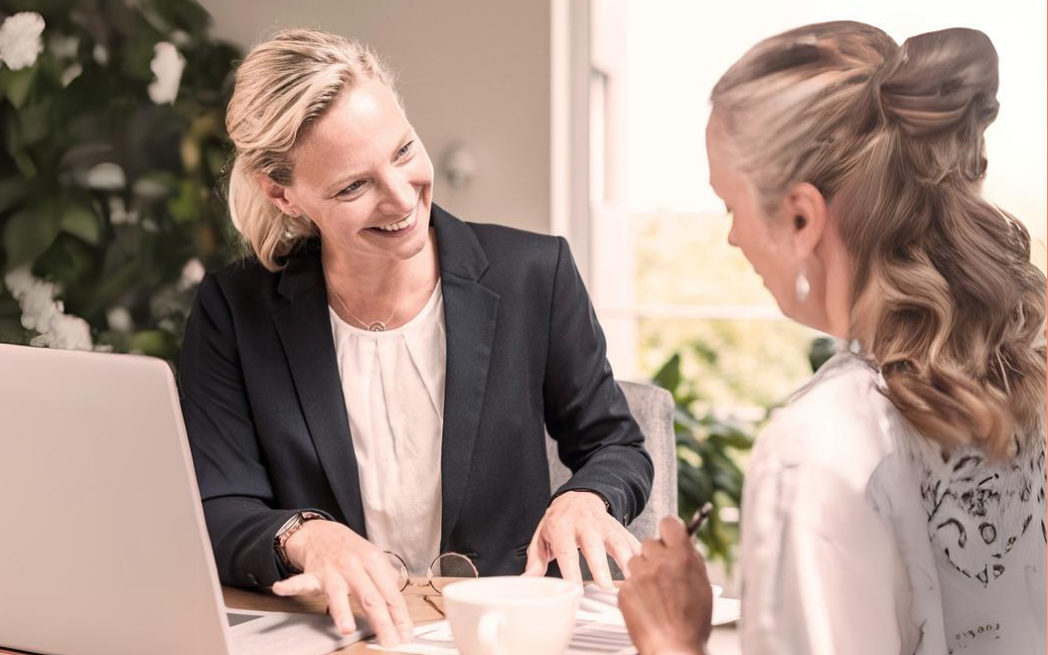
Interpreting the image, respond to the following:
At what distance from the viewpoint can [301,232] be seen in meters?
1.86

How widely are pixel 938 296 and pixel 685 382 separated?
2.99 m

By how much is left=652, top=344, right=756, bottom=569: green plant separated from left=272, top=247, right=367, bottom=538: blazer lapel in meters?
2.00

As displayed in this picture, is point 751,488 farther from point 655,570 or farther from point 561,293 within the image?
point 561,293

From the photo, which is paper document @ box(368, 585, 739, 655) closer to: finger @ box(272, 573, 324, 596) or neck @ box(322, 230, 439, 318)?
finger @ box(272, 573, 324, 596)

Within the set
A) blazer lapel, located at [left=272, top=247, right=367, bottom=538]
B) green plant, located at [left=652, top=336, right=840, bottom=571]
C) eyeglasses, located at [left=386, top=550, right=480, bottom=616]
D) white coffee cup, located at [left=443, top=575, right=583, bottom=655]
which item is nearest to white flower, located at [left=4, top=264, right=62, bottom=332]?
blazer lapel, located at [left=272, top=247, right=367, bottom=538]

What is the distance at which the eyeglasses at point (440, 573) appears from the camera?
1.42 m

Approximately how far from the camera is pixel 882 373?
88 centimetres

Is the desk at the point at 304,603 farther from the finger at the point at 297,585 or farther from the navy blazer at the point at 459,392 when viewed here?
the navy blazer at the point at 459,392

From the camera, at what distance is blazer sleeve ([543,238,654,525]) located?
1745mm

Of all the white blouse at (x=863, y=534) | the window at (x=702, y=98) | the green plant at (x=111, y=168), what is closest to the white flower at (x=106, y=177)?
the green plant at (x=111, y=168)

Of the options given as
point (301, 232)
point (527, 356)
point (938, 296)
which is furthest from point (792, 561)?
point (301, 232)

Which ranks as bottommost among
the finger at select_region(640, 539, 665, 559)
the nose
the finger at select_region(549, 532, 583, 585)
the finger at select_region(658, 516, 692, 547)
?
the finger at select_region(549, 532, 583, 585)

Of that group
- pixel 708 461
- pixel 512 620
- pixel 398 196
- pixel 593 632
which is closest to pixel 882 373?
pixel 512 620

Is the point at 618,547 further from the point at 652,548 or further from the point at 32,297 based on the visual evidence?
the point at 32,297
